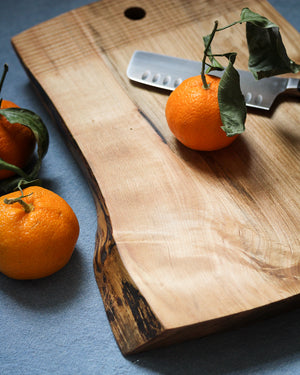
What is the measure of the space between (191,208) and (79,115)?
31cm

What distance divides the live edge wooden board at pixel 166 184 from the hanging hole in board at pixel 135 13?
14 millimetres

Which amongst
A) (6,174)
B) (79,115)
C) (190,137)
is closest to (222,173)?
(190,137)

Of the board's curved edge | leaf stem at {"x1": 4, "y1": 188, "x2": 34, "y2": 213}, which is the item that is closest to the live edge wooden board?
Answer: the board's curved edge

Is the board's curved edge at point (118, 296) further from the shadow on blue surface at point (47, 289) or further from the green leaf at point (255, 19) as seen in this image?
the green leaf at point (255, 19)

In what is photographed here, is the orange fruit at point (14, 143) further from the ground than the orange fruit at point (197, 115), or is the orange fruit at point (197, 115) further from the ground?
the orange fruit at point (197, 115)

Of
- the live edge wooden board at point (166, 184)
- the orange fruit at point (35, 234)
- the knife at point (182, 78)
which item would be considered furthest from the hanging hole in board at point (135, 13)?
the orange fruit at point (35, 234)

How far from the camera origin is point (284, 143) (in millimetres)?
927

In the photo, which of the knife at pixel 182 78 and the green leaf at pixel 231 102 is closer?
the green leaf at pixel 231 102

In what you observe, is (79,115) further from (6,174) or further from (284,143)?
(284,143)

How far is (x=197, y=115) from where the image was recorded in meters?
0.83

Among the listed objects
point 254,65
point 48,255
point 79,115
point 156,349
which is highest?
point 254,65

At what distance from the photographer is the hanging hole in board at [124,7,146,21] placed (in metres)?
1.16

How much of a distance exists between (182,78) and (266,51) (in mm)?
201

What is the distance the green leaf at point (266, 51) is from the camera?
0.83 metres
